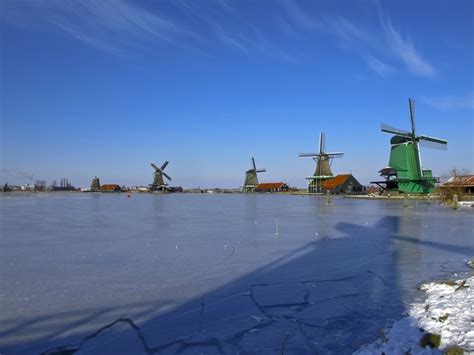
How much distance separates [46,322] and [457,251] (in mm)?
9567

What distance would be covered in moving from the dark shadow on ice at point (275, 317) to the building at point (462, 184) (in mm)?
38145

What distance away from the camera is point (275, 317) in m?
4.79

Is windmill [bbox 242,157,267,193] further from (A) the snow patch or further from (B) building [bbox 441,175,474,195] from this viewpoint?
(A) the snow patch

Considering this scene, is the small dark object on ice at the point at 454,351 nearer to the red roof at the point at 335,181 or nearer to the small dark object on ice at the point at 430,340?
the small dark object on ice at the point at 430,340

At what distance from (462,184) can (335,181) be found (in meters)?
26.5

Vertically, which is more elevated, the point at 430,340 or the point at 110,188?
the point at 110,188

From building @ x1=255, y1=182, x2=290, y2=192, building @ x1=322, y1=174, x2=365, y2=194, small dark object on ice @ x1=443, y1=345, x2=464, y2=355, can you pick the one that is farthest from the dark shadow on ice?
building @ x1=255, y1=182, x2=290, y2=192

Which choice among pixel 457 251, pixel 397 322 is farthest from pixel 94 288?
pixel 457 251

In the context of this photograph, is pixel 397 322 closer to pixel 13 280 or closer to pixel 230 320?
pixel 230 320

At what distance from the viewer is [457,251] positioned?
959 centimetres

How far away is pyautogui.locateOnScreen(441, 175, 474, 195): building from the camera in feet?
132

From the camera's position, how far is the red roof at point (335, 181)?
65500mm

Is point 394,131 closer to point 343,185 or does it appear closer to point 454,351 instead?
point 343,185

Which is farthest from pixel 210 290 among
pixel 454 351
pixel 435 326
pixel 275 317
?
pixel 454 351
